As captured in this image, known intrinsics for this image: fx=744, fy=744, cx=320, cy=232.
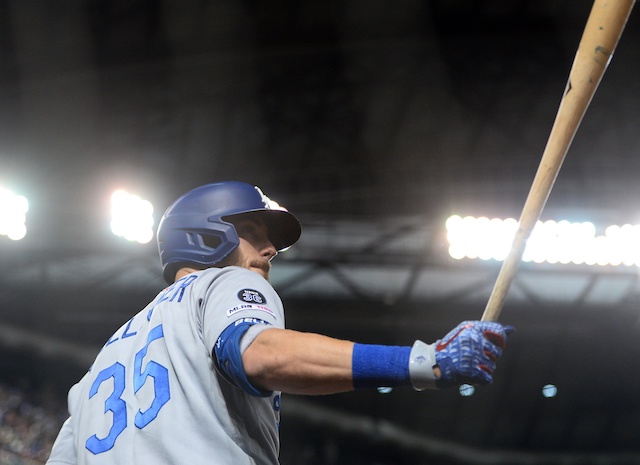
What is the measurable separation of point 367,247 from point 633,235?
3.76 m

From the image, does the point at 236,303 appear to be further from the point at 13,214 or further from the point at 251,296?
the point at 13,214

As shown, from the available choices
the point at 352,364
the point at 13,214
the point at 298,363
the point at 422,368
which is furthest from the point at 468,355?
the point at 13,214

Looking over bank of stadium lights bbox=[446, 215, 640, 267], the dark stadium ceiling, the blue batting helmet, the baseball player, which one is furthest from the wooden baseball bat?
bank of stadium lights bbox=[446, 215, 640, 267]

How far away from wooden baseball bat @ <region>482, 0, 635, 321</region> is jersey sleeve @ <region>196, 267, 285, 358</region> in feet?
1.80

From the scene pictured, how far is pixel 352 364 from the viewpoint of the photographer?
4.99 ft

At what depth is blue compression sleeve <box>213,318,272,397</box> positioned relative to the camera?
5.05ft

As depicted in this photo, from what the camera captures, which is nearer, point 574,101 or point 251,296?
point 251,296

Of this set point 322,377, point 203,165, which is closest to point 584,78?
point 322,377

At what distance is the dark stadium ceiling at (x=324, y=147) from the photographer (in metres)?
8.64

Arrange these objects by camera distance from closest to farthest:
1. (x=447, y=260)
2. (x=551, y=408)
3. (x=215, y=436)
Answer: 1. (x=215, y=436)
2. (x=447, y=260)
3. (x=551, y=408)

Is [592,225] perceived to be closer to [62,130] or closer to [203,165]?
[203,165]

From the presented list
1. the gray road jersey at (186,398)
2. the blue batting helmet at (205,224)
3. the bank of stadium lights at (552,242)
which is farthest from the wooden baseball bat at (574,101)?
the bank of stadium lights at (552,242)

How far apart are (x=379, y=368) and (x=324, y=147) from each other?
30.9 feet

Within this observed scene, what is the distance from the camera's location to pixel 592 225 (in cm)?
1052
